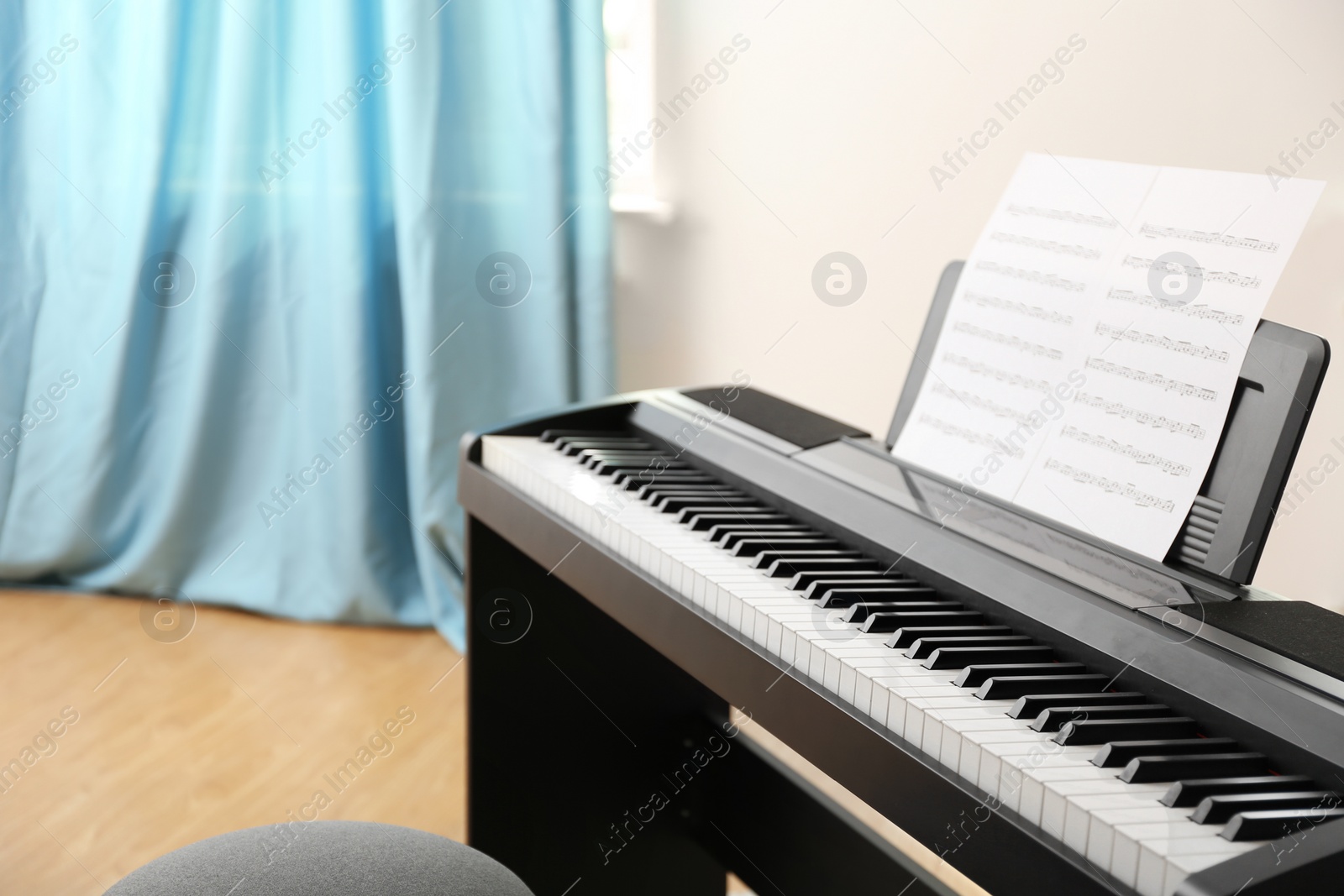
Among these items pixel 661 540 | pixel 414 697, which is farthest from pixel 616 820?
pixel 414 697

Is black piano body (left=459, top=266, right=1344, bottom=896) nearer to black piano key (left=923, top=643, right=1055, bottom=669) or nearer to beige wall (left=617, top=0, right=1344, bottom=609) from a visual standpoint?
black piano key (left=923, top=643, right=1055, bottom=669)

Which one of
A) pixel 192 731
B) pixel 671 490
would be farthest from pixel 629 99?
pixel 192 731

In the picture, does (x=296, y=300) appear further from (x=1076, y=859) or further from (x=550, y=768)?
(x=1076, y=859)

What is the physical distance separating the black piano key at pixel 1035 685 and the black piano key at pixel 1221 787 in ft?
0.43

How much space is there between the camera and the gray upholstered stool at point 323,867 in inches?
37.5

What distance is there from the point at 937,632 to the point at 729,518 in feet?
1.16

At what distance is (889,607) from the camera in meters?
1.04

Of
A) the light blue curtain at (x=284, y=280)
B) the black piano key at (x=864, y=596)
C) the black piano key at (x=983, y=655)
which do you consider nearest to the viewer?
the black piano key at (x=983, y=655)

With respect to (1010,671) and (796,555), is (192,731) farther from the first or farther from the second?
(1010,671)

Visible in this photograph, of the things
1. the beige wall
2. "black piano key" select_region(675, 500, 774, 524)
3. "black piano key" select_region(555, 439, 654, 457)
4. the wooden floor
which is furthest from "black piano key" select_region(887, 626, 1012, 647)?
the wooden floor

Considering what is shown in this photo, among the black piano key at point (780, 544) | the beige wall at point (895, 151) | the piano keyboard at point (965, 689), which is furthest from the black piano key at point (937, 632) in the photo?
the beige wall at point (895, 151)

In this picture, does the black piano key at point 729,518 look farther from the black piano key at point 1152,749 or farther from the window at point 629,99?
the window at point 629,99

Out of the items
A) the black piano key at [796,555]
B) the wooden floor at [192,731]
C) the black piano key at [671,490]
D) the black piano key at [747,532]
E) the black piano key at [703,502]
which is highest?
the black piano key at [796,555]

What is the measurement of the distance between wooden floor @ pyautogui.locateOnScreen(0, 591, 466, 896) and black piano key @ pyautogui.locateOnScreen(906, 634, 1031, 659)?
1208 millimetres
